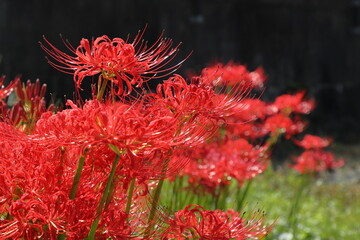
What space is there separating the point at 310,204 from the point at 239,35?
4.43 m

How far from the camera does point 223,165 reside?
2902 millimetres

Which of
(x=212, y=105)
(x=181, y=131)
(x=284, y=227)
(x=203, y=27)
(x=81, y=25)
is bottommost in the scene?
(x=181, y=131)

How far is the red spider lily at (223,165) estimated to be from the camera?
9.52ft

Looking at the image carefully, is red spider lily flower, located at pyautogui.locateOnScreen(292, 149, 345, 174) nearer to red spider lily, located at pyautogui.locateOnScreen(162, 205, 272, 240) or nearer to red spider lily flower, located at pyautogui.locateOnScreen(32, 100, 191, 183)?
red spider lily, located at pyautogui.locateOnScreen(162, 205, 272, 240)

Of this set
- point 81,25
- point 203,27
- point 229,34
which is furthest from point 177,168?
point 229,34

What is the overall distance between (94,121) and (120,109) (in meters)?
0.07

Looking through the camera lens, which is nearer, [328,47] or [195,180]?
[195,180]

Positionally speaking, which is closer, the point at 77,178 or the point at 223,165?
the point at 77,178

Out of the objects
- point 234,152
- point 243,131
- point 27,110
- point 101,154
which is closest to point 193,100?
point 101,154

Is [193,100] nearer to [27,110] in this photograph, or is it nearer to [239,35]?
[27,110]

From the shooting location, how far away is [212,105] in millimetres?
1656

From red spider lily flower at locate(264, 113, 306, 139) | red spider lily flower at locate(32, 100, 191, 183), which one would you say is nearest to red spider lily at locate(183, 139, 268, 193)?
red spider lily flower at locate(264, 113, 306, 139)

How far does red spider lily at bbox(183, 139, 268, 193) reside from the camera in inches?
114

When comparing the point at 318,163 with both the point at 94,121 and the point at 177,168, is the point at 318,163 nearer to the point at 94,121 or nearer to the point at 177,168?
the point at 177,168
